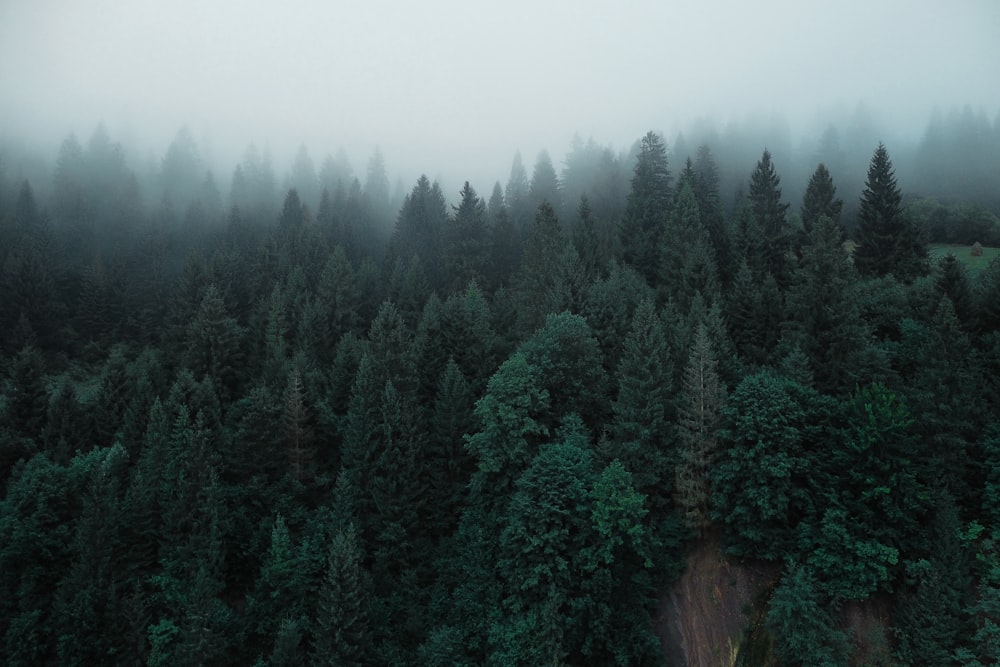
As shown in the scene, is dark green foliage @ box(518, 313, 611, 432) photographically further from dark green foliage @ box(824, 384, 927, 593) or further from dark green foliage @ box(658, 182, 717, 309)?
dark green foliage @ box(824, 384, 927, 593)

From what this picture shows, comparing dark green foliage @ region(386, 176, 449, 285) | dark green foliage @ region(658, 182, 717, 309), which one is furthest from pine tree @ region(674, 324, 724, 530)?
dark green foliage @ region(386, 176, 449, 285)

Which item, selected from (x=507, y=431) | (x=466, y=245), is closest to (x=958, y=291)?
(x=507, y=431)

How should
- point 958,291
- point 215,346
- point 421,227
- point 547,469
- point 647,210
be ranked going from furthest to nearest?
point 421,227, point 647,210, point 215,346, point 958,291, point 547,469

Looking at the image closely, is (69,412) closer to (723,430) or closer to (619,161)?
(723,430)

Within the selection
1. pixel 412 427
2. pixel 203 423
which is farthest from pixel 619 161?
pixel 203 423

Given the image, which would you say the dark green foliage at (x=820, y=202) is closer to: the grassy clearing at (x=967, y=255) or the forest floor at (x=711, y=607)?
the grassy clearing at (x=967, y=255)

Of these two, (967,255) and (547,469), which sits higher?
(967,255)

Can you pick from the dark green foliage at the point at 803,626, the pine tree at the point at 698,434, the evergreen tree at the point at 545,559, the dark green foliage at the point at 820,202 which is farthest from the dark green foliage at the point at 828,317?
the dark green foliage at the point at 820,202

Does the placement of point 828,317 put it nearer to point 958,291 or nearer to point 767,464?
point 958,291
